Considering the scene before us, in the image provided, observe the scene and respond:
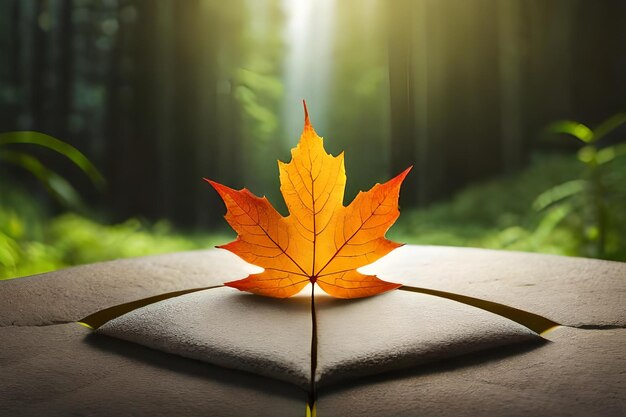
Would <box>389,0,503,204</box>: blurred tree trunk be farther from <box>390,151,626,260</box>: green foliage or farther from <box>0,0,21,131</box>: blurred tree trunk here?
<box>0,0,21,131</box>: blurred tree trunk

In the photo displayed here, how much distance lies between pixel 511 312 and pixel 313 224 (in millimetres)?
275

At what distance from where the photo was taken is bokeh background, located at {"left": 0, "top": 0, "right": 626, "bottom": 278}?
297cm

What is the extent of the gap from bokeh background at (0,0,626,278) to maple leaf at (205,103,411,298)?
234 cm

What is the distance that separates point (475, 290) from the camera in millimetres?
718

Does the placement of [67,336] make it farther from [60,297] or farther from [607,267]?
[607,267]

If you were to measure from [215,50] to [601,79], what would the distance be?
2.46 metres

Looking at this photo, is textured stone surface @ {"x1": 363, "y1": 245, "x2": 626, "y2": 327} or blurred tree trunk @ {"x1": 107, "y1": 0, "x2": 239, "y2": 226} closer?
textured stone surface @ {"x1": 363, "y1": 245, "x2": 626, "y2": 327}

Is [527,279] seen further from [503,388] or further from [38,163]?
[38,163]

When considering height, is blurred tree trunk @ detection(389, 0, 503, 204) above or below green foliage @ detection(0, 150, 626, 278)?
above

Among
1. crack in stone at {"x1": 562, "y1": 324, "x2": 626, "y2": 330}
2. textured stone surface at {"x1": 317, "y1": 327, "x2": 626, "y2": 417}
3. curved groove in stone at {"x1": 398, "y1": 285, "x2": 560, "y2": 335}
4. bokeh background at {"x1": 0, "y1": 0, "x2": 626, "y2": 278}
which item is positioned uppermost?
bokeh background at {"x1": 0, "y1": 0, "x2": 626, "y2": 278}

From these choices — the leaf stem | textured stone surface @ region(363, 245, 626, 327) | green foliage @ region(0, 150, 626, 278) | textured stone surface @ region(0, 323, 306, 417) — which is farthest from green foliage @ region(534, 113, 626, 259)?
textured stone surface @ region(0, 323, 306, 417)

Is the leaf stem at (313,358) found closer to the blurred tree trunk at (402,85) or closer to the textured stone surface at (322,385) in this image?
the textured stone surface at (322,385)

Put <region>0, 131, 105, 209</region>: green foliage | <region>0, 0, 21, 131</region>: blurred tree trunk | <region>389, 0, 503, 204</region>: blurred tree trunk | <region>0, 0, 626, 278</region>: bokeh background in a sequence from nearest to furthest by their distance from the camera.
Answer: <region>0, 131, 105, 209</region>: green foliage, <region>0, 0, 21, 131</region>: blurred tree trunk, <region>0, 0, 626, 278</region>: bokeh background, <region>389, 0, 503, 204</region>: blurred tree trunk

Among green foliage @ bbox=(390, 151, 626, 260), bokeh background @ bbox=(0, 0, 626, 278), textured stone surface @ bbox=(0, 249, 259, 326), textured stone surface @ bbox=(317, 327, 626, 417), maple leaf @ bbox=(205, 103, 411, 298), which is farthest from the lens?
bokeh background @ bbox=(0, 0, 626, 278)
